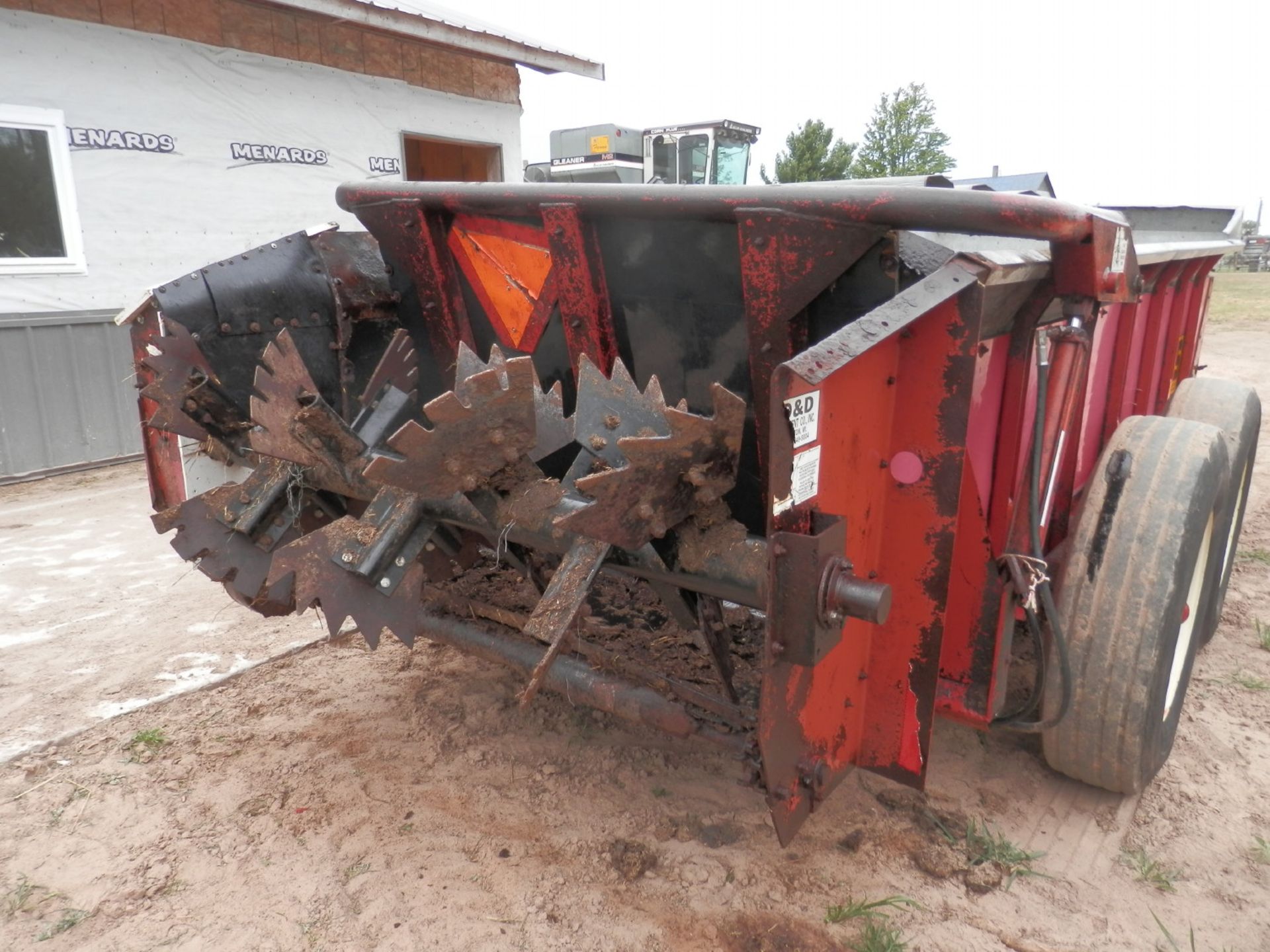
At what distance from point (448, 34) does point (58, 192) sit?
10.8ft

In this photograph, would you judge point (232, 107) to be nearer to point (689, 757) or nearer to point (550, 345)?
point (550, 345)

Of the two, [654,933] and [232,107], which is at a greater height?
[232,107]

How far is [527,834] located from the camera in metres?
2.38

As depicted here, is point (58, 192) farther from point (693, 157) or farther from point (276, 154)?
point (693, 157)

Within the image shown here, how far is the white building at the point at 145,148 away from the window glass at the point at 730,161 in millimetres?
3999

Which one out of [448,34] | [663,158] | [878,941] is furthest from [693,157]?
[878,941]

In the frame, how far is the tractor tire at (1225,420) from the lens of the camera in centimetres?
296

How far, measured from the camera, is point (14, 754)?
2781 mm

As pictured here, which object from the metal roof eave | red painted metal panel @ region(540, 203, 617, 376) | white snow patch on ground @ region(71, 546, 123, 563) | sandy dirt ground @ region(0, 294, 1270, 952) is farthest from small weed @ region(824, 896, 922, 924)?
the metal roof eave

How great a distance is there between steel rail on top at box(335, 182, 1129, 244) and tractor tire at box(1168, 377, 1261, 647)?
137 cm

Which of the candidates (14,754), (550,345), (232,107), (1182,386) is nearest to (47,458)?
(232,107)

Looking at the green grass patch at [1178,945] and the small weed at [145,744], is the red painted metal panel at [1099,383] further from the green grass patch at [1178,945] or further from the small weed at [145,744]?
the small weed at [145,744]

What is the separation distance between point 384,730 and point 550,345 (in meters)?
1.35

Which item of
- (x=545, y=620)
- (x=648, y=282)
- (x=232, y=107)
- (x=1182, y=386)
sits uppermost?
(x=232, y=107)
